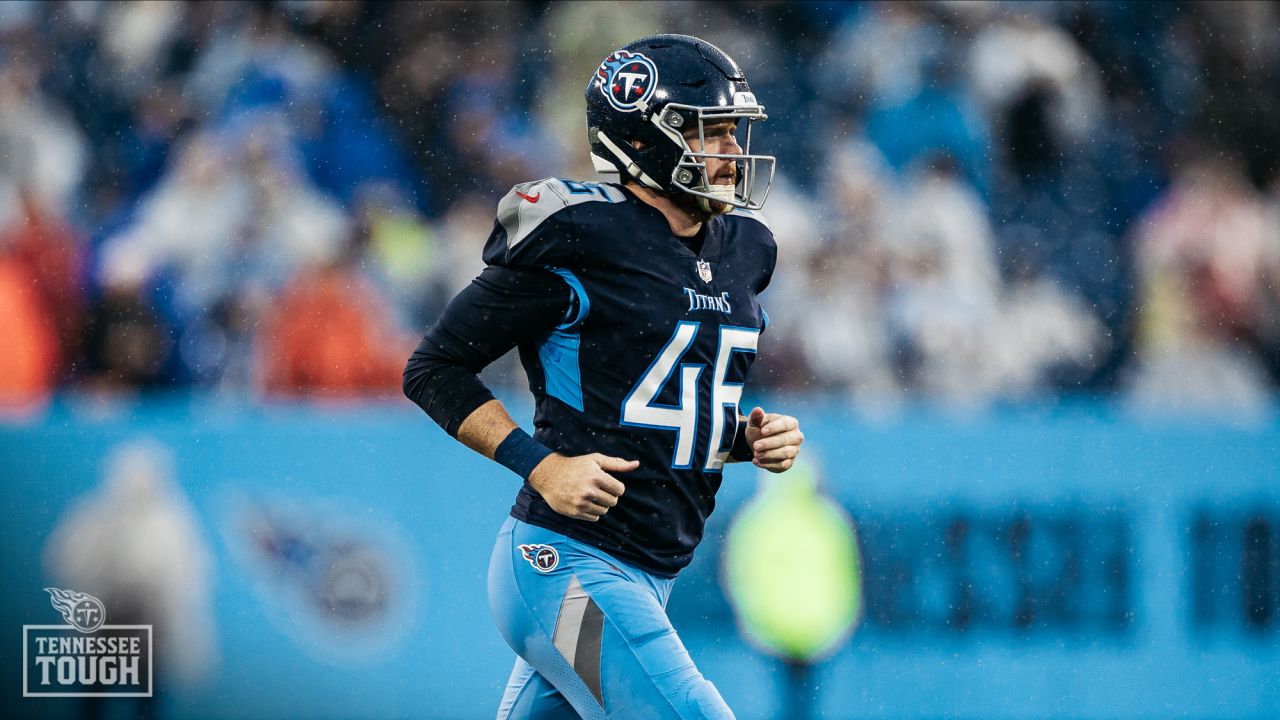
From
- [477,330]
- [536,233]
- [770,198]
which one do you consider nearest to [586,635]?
[477,330]

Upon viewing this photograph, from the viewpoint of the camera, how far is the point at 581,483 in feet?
8.40

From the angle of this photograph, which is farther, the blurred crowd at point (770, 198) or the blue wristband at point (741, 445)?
the blurred crowd at point (770, 198)

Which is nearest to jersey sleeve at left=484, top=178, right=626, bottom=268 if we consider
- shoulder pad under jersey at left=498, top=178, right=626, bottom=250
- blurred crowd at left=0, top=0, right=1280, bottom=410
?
shoulder pad under jersey at left=498, top=178, right=626, bottom=250

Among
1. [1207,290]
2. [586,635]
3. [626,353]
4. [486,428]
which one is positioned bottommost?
[586,635]

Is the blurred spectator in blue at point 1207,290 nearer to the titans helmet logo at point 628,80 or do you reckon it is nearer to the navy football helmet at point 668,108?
the navy football helmet at point 668,108

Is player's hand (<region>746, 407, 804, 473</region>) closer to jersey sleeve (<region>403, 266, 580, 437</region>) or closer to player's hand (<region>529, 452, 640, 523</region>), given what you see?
player's hand (<region>529, 452, 640, 523</region>)

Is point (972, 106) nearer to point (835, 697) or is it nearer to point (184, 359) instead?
point (835, 697)

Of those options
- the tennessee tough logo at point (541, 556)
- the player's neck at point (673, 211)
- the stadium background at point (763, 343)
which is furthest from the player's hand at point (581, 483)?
the stadium background at point (763, 343)

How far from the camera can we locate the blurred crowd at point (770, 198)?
5445mm

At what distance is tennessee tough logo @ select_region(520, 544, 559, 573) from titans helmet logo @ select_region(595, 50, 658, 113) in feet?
3.00

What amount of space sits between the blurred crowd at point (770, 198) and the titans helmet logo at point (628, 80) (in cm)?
264

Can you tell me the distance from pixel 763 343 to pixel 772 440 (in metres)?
2.87

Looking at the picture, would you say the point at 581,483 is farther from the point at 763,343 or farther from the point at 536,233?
the point at 763,343

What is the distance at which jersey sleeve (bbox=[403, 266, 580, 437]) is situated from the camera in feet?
8.87
